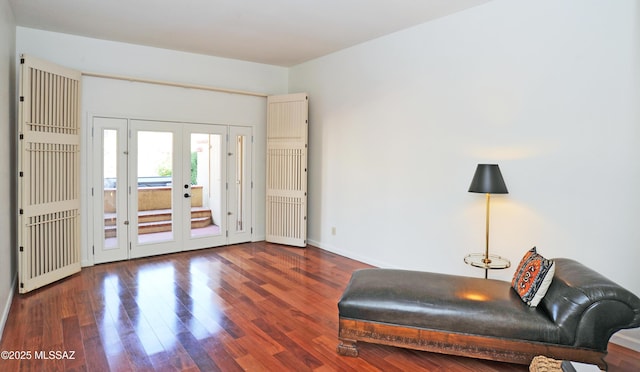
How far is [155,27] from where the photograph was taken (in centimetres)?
479

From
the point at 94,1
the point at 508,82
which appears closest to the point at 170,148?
the point at 94,1

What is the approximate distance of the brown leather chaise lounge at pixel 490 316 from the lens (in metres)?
2.43

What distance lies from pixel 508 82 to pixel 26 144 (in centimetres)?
508

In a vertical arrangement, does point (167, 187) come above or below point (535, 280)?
above

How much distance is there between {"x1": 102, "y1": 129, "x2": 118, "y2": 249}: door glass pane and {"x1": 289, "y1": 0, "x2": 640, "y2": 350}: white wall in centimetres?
317

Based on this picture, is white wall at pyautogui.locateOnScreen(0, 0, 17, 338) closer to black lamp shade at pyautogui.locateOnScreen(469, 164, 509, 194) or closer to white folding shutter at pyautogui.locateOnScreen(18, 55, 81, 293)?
white folding shutter at pyautogui.locateOnScreen(18, 55, 81, 293)

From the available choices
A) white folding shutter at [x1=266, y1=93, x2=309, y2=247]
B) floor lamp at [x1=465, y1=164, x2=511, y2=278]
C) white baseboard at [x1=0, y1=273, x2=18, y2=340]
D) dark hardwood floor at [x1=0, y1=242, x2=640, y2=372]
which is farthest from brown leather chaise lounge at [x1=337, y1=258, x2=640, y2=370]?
white folding shutter at [x1=266, y1=93, x2=309, y2=247]

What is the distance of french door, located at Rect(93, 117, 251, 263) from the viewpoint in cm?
536

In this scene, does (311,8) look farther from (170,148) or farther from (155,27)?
(170,148)

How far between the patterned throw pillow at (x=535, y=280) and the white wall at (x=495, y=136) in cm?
85

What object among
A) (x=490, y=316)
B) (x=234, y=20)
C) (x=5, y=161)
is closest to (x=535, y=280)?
(x=490, y=316)

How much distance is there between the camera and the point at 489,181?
3555mm

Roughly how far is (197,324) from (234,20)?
3.41 metres

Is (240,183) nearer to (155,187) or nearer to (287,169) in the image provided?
(287,169)
